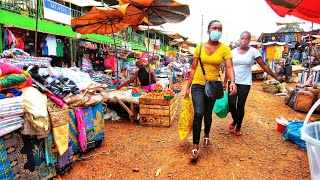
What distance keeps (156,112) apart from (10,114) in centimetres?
318

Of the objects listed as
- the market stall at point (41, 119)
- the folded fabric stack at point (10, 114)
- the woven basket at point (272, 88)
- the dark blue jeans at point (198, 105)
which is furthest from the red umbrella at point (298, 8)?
the woven basket at point (272, 88)

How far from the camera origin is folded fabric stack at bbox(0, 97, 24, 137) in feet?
7.12

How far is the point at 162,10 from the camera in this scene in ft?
18.5

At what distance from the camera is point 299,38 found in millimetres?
21750

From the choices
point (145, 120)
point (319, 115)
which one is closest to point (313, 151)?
point (145, 120)

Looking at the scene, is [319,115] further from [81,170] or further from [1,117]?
[1,117]

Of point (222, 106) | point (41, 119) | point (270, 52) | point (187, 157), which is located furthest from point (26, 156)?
point (270, 52)

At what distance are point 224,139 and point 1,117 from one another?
11.6 feet

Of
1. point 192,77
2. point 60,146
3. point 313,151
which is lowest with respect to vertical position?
point 60,146

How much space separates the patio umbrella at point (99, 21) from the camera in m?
5.31

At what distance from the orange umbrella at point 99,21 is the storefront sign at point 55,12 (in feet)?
9.58

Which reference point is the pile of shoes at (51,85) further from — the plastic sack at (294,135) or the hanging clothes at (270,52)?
the hanging clothes at (270,52)

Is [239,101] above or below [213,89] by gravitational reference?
below

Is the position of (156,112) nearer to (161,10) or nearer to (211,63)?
Result: (211,63)
